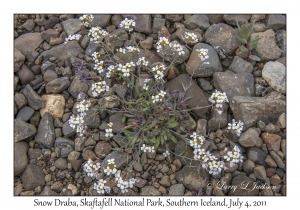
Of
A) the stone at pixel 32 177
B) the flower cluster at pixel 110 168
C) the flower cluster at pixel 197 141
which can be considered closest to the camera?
the flower cluster at pixel 110 168

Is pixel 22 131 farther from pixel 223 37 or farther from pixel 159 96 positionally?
pixel 223 37

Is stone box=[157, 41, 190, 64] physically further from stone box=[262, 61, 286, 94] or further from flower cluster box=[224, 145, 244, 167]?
flower cluster box=[224, 145, 244, 167]

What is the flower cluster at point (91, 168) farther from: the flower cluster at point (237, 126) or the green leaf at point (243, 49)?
the green leaf at point (243, 49)

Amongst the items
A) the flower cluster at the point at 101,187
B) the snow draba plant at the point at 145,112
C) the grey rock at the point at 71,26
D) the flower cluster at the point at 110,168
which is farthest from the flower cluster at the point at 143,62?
the flower cluster at the point at 101,187

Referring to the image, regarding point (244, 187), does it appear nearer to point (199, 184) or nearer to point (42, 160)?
point (199, 184)

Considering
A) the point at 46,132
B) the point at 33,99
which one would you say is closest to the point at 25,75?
the point at 33,99
